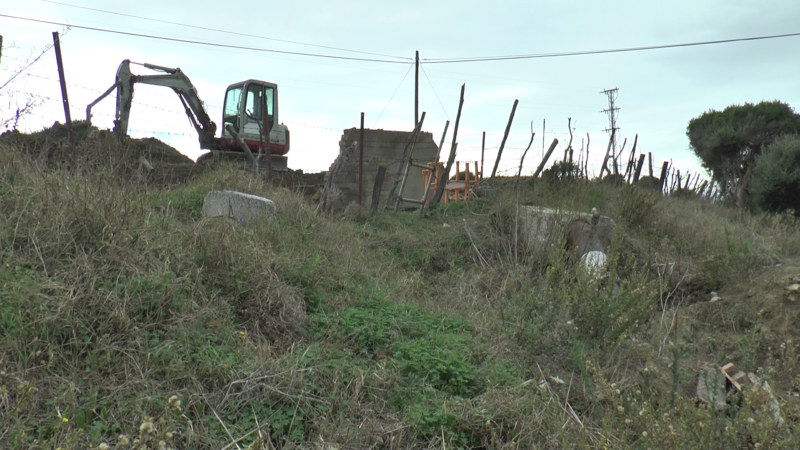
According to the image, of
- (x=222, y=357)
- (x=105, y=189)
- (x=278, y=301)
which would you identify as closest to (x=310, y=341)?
(x=278, y=301)

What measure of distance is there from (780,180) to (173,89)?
14.6 m

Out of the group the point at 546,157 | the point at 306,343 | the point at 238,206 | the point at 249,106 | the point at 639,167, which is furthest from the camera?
the point at 249,106

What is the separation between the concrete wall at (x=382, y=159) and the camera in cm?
1850

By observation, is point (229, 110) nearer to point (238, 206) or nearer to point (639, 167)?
point (639, 167)

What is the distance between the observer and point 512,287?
23.3ft

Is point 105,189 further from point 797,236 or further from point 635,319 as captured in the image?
point 797,236

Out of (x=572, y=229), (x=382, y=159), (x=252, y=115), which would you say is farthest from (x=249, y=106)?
(x=572, y=229)

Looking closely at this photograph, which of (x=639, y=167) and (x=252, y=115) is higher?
(x=252, y=115)

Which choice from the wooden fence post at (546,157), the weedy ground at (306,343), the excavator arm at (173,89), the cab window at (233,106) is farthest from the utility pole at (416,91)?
the weedy ground at (306,343)

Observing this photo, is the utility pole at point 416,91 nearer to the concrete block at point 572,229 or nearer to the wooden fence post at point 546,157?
the wooden fence post at point 546,157

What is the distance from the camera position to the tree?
23.5 m

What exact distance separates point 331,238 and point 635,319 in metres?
3.56

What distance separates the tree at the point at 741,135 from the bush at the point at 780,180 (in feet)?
22.8

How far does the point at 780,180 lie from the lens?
14.8 m
